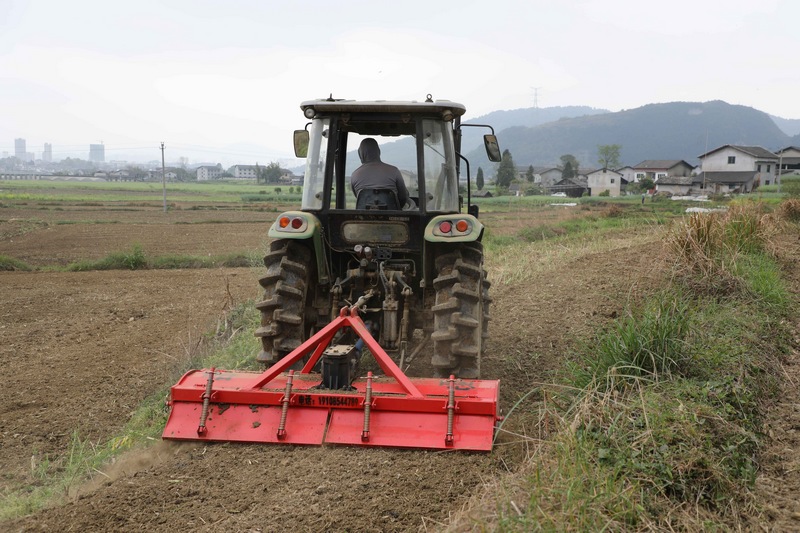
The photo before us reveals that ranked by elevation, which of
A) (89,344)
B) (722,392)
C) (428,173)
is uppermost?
(428,173)

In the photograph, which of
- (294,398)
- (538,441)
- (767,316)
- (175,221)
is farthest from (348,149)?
(175,221)

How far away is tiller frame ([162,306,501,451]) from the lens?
455cm

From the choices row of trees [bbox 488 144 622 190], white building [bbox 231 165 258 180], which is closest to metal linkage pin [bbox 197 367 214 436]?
row of trees [bbox 488 144 622 190]

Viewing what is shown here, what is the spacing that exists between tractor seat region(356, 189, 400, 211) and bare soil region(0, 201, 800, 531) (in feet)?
5.16

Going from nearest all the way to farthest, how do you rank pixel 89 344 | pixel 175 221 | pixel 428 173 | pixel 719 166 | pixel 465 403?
pixel 465 403, pixel 428 173, pixel 89 344, pixel 175 221, pixel 719 166

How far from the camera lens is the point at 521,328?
754 centimetres

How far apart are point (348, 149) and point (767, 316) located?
3797 millimetres

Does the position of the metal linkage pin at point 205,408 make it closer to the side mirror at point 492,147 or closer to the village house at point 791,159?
the side mirror at point 492,147

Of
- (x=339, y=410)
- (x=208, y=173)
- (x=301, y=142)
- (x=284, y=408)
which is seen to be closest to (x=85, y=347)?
(x=301, y=142)

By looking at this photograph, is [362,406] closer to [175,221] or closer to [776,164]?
[175,221]

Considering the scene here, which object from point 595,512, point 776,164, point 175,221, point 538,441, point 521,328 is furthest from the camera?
point 776,164

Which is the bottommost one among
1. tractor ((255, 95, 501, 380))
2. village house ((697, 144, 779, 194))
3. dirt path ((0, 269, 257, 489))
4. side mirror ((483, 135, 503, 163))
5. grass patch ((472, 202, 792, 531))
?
dirt path ((0, 269, 257, 489))

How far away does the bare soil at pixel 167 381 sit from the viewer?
3.84m

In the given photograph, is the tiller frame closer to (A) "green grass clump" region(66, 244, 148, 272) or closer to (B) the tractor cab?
(B) the tractor cab
